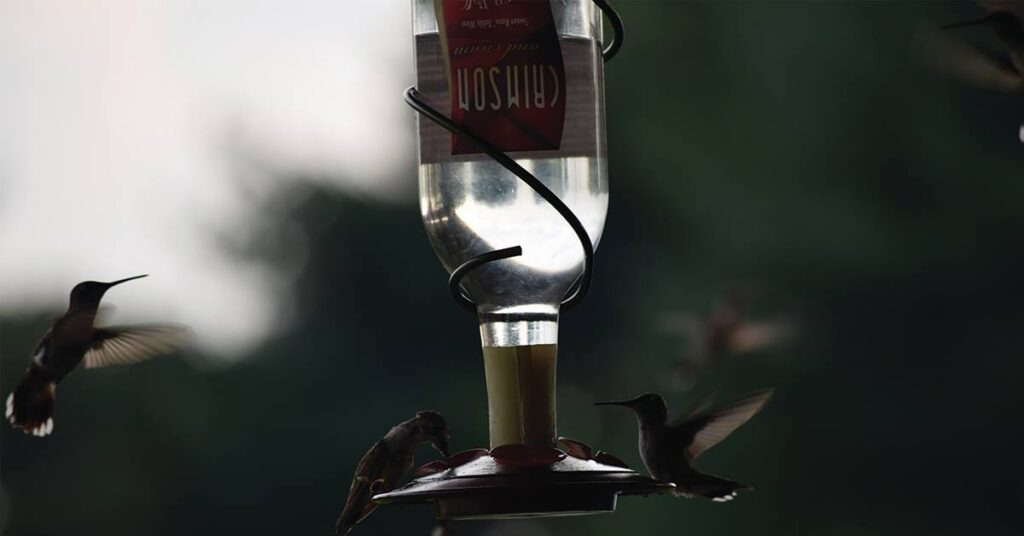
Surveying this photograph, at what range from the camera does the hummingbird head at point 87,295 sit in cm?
340

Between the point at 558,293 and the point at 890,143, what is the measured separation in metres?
13.1

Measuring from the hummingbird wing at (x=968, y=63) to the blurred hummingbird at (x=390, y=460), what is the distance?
1681 mm

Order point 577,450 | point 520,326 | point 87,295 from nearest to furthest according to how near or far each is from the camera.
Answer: point 577,450 < point 520,326 < point 87,295

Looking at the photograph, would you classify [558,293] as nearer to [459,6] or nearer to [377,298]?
[459,6]

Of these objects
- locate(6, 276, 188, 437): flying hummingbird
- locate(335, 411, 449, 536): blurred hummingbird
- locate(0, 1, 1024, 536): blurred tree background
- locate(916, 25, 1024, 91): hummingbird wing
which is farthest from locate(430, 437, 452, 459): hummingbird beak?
locate(0, 1, 1024, 536): blurred tree background

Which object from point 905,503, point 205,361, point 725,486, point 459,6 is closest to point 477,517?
point 459,6

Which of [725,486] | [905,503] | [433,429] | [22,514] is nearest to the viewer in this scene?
[433,429]

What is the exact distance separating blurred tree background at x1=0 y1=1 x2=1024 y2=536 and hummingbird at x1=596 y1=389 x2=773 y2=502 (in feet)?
29.3

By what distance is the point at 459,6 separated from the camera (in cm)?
260

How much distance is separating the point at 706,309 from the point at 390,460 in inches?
414

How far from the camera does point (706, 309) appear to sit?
1320cm

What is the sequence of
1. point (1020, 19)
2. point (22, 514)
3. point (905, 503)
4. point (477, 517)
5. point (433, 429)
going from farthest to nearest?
point (22, 514) < point (905, 503) < point (1020, 19) < point (433, 429) < point (477, 517)

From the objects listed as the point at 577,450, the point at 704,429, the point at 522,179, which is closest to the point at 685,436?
the point at 704,429

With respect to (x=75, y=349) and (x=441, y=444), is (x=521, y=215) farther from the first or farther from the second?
(x=75, y=349)
